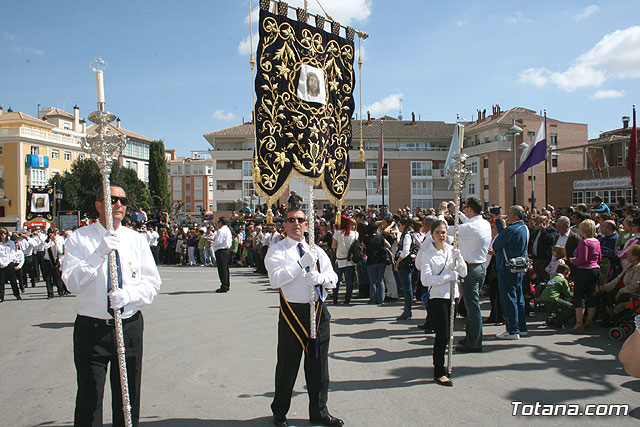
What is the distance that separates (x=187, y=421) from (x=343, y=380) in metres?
1.87

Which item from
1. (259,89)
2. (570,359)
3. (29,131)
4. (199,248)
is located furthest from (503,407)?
(29,131)

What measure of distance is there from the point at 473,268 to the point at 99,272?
4.78m

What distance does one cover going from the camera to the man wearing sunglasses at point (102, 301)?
10.9 feet

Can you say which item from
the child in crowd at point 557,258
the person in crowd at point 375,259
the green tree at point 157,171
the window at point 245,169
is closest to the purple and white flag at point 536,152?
the child in crowd at point 557,258

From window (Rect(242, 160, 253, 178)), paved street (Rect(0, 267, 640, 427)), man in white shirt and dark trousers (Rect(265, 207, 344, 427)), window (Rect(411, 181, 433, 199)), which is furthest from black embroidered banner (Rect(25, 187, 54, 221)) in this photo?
window (Rect(411, 181, 433, 199))

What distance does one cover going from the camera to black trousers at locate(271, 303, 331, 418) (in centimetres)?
411

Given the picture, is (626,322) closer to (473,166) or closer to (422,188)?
(422,188)

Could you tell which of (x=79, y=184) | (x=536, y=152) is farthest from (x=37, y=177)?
(x=536, y=152)

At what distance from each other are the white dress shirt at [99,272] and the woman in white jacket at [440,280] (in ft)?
10.2

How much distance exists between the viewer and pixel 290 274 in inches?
159

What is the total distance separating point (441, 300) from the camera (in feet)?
17.6

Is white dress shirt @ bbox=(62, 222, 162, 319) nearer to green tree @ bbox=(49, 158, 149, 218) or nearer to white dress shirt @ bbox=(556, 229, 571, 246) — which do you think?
white dress shirt @ bbox=(556, 229, 571, 246)

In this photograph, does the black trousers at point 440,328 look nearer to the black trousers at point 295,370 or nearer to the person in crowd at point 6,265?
the black trousers at point 295,370

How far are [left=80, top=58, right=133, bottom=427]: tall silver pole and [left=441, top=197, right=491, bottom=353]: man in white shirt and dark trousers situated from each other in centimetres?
446
